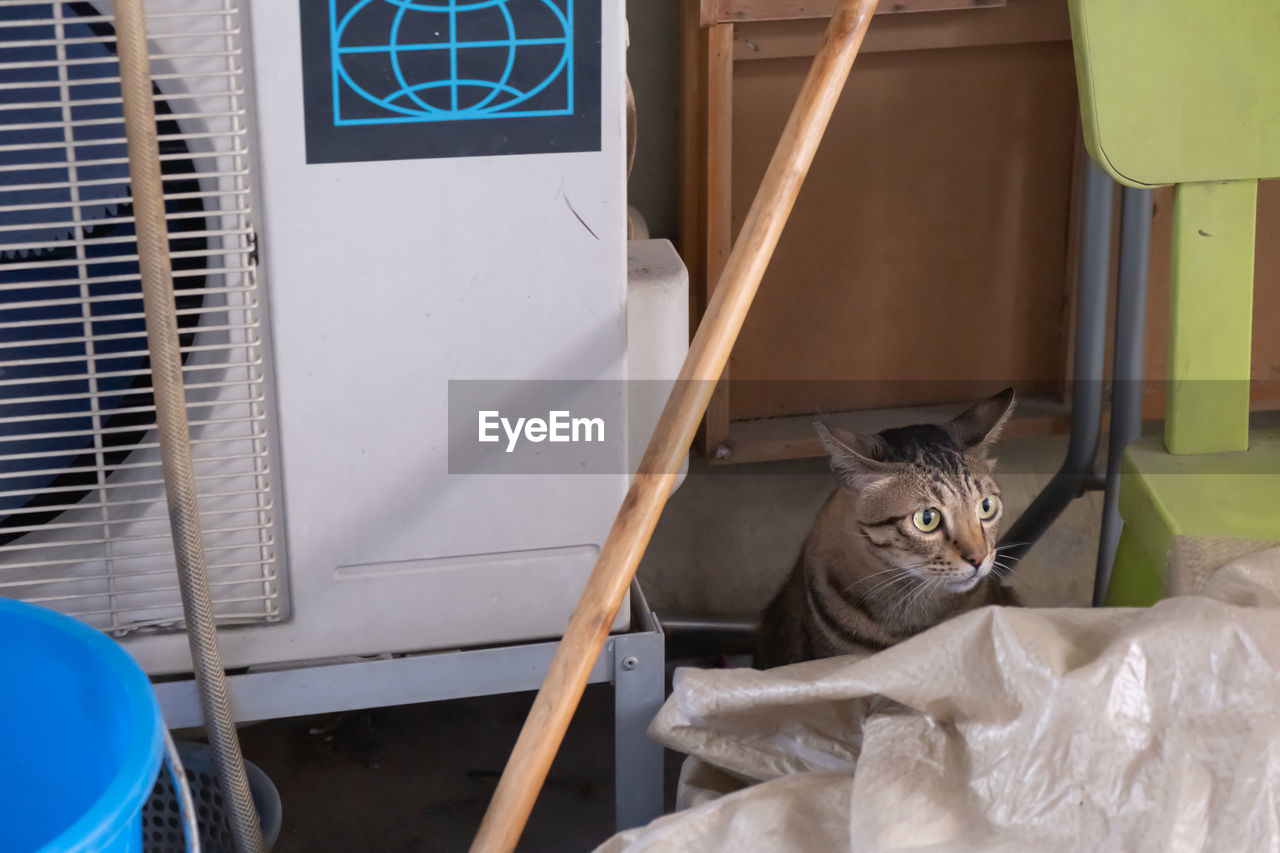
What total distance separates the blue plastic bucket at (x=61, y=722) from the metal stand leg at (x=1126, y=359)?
97 cm

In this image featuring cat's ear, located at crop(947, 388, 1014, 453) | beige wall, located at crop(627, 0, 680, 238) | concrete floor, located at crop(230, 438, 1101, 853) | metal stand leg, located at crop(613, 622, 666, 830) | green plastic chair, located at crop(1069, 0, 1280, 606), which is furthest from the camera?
beige wall, located at crop(627, 0, 680, 238)

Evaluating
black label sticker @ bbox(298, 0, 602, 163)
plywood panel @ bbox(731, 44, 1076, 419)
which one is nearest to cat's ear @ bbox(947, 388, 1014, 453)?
plywood panel @ bbox(731, 44, 1076, 419)

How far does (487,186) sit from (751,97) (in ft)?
2.10

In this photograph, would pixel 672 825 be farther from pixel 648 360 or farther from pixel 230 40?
pixel 230 40

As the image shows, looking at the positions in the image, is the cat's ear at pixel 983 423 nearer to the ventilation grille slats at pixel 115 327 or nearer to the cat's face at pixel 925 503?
the cat's face at pixel 925 503

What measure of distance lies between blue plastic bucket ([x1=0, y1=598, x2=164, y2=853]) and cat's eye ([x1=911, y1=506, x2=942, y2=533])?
0.70m

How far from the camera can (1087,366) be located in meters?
1.38

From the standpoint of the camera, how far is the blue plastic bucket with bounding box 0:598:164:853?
2.20 feet

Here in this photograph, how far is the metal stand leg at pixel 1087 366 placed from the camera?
1341 mm

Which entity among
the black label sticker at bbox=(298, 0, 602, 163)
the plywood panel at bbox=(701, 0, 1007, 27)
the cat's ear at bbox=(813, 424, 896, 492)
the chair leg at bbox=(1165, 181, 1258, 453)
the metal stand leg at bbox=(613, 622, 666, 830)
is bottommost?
the metal stand leg at bbox=(613, 622, 666, 830)

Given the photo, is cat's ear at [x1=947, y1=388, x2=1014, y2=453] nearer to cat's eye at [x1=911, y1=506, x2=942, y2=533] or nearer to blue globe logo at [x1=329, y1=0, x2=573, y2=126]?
cat's eye at [x1=911, y1=506, x2=942, y2=533]

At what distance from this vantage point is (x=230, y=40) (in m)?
0.74

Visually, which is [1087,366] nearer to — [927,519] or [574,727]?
[927,519]

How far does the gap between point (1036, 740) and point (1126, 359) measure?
65 centimetres
